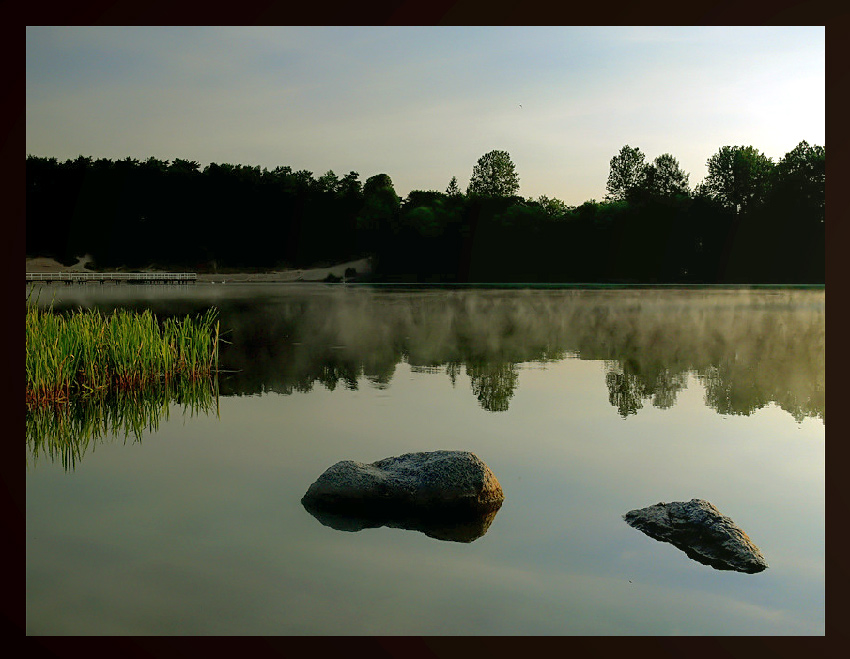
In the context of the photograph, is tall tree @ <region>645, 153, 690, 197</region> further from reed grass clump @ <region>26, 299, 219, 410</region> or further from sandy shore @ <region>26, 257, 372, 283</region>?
reed grass clump @ <region>26, 299, 219, 410</region>

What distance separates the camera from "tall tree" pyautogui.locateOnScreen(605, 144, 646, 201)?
211 feet

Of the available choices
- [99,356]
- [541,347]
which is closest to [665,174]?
[541,347]

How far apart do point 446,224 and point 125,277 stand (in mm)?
21547

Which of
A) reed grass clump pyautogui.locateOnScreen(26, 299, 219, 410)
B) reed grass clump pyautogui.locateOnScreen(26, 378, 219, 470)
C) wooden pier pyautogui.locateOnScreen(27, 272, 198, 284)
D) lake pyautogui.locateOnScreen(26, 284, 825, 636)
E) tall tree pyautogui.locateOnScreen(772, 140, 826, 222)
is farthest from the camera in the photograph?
tall tree pyautogui.locateOnScreen(772, 140, 826, 222)

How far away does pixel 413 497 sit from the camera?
20.1ft

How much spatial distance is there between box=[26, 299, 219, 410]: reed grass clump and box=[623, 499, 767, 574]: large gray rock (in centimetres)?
719

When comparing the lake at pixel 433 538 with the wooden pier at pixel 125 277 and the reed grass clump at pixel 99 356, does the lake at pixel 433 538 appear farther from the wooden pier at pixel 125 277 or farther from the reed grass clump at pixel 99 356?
the wooden pier at pixel 125 277

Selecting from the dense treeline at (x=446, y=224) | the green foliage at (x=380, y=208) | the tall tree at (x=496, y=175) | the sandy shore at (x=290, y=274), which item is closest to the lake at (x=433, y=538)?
the dense treeline at (x=446, y=224)

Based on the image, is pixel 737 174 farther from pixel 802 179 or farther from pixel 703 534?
pixel 703 534

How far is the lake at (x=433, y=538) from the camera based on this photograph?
4.61 metres

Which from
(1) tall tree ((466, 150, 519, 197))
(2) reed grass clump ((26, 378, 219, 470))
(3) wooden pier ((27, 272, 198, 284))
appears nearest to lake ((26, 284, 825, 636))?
(2) reed grass clump ((26, 378, 219, 470))

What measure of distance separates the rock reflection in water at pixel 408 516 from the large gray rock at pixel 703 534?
1.13 metres
